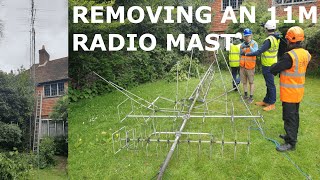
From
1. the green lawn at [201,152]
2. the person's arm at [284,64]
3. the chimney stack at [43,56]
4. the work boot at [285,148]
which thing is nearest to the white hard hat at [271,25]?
the green lawn at [201,152]

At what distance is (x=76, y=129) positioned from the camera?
3.49 m

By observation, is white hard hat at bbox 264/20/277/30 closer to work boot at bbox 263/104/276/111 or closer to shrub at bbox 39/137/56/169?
work boot at bbox 263/104/276/111

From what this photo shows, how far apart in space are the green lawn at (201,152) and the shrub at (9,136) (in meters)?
0.45

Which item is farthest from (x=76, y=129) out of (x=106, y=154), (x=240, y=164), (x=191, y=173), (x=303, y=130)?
(x=303, y=130)

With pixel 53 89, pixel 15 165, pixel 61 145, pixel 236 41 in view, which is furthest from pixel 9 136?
pixel 236 41

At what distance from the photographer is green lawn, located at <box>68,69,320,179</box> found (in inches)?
99.7

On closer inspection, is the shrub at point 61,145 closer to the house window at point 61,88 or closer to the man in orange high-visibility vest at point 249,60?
the house window at point 61,88

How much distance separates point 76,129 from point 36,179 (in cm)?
60

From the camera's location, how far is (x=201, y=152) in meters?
2.75

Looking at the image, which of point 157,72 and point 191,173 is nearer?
point 191,173

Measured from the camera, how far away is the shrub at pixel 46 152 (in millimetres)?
3092

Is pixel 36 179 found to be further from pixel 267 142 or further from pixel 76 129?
pixel 267 142

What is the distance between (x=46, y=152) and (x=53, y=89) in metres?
0.53

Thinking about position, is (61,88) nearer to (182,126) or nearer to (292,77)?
(182,126)
